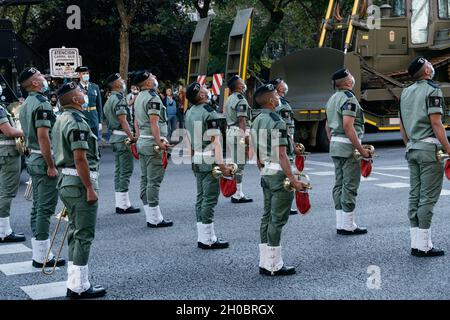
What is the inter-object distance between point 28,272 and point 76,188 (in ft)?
4.68

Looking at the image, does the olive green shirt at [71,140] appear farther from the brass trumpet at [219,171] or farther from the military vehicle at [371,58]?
the military vehicle at [371,58]

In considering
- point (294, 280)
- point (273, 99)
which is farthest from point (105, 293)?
point (273, 99)

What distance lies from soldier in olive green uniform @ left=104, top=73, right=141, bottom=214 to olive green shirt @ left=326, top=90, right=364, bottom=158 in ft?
9.36

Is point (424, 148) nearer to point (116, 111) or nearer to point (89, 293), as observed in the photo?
point (89, 293)

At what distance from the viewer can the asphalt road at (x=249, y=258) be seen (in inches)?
228

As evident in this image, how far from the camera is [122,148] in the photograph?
384 inches

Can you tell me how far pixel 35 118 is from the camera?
22.1 feet

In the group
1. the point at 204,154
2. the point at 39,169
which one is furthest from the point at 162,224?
the point at 39,169

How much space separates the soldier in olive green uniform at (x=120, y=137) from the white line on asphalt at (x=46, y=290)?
3546 mm

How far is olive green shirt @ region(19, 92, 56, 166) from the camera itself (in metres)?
6.57

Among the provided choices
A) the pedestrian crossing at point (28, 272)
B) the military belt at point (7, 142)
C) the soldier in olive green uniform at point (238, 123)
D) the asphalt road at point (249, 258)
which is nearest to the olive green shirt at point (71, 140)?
the pedestrian crossing at point (28, 272)

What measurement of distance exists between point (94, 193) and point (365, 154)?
343 cm

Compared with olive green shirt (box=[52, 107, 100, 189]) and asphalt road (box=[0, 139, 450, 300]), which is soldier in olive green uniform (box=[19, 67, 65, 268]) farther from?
olive green shirt (box=[52, 107, 100, 189])
